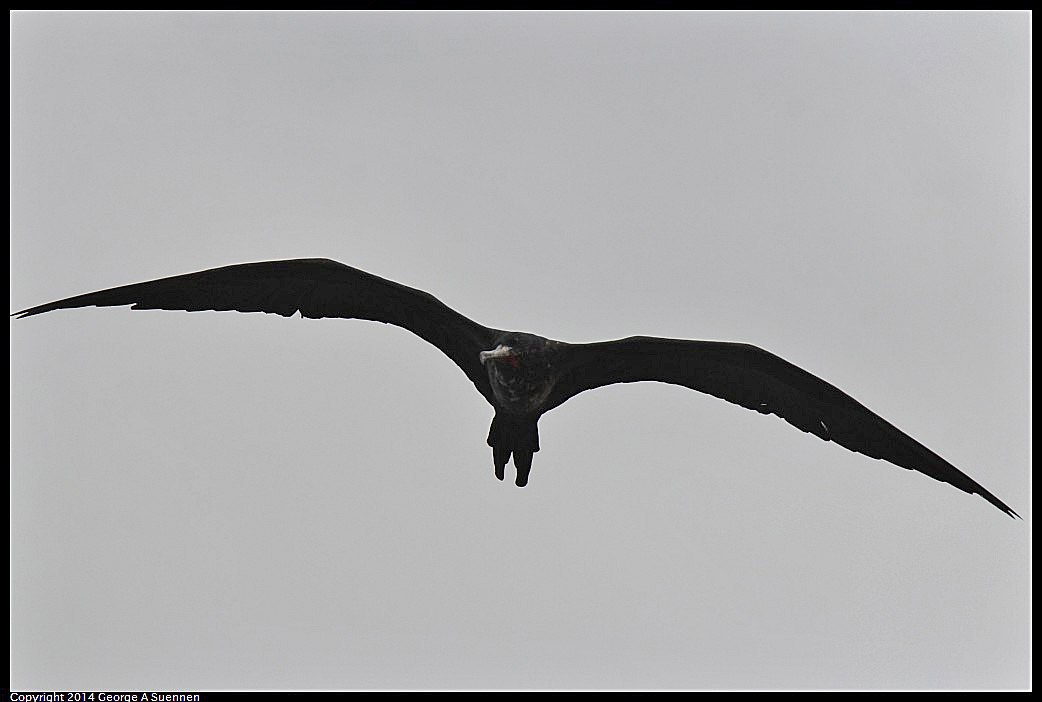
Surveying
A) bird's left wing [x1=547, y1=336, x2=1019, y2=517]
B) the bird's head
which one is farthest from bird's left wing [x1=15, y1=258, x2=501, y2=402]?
bird's left wing [x1=547, y1=336, x2=1019, y2=517]

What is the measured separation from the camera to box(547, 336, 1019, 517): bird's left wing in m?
10.3

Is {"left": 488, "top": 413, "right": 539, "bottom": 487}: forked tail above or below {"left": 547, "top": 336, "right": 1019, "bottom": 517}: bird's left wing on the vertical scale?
below

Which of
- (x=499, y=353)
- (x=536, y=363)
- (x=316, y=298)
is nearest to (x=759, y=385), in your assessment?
(x=536, y=363)

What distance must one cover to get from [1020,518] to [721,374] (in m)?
2.84

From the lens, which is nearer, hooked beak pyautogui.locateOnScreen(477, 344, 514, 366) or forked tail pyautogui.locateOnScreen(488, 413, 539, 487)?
hooked beak pyautogui.locateOnScreen(477, 344, 514, 366)

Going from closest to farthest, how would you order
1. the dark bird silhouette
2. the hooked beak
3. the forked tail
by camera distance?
the hooked beak, the dark bird silhouette, the forked tail

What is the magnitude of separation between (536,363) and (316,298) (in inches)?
86.5

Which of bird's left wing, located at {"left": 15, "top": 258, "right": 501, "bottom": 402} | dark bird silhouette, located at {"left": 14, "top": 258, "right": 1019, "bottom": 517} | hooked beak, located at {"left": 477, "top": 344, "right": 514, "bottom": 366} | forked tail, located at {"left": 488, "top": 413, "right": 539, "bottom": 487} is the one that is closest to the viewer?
hooked beak, located at {"left": 477, "top": 344, "right": 514, "bottom": 366}

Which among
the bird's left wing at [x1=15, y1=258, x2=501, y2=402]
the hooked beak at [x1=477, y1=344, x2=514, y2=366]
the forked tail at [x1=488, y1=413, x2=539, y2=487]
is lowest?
the forked tail at [x1=488, y1=413, x2=539, y2=487]

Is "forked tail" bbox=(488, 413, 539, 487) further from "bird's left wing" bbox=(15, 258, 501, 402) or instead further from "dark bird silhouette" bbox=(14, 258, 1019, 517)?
"bird's left wing" bbox=(15, 258, 501, 402)

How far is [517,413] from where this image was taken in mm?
10344

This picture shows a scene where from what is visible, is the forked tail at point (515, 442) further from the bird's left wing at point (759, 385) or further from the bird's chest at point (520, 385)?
→ the bird's left wing at point (759, 385)

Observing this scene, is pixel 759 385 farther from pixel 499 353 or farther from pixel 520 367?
pixel 499 353

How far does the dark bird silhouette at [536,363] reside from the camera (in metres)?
10.2
